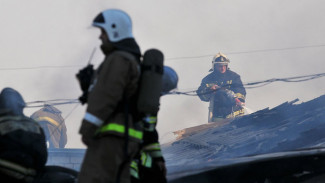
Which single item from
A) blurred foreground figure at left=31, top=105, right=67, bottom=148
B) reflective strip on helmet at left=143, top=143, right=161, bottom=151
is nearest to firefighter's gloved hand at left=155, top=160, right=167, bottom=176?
reflective strip on helmet at left=143, top=143, right=161, bottom=151

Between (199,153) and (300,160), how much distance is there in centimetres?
841

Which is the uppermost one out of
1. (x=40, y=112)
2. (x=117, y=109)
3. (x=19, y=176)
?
(x=40, y=112)

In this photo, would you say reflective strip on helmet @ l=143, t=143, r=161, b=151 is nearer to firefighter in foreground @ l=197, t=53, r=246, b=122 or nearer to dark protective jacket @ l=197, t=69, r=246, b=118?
firefighter in foreground @ l=197, t=53, r=246, b=122

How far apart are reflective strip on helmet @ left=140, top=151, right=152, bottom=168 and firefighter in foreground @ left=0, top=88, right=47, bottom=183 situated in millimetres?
859

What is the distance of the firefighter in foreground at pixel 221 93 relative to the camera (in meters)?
21.9

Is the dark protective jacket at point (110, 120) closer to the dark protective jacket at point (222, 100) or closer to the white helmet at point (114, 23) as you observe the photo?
the white helmet at point (114, 23)

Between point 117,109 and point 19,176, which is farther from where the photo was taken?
point 19,176

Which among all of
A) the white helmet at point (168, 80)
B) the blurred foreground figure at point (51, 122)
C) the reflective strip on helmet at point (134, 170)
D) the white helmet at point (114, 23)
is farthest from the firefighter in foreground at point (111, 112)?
the blurred foreground figure at point (51, 122)

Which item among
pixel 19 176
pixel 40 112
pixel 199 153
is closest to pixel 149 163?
pixel 19 176

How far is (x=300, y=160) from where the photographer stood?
17.0ft

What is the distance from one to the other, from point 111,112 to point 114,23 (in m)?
0.67

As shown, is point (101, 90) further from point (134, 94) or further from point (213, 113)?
point (213, 113)

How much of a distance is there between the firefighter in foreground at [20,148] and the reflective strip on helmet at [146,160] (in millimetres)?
859

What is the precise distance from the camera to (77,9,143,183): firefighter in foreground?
3.46 meters
